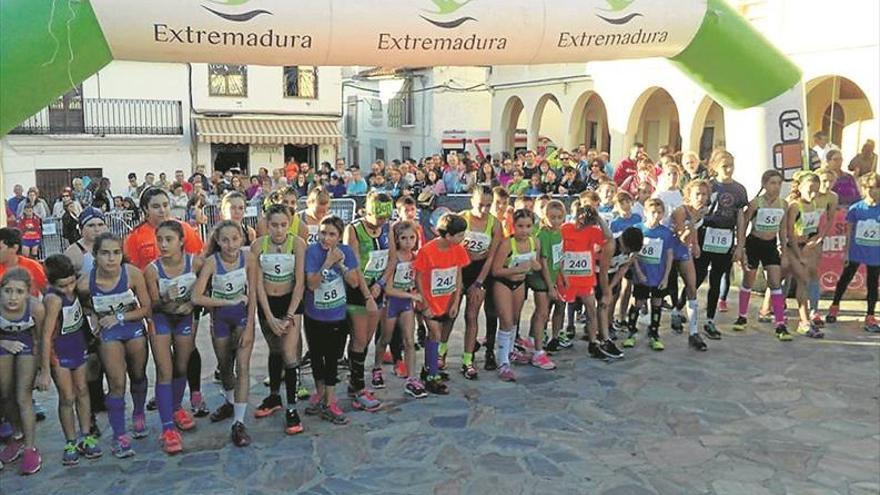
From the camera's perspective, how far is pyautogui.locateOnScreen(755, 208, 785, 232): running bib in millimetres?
8234

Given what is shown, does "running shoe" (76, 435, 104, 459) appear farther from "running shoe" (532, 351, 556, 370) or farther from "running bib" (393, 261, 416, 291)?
"running shoe" (532, 351, 556, 370)

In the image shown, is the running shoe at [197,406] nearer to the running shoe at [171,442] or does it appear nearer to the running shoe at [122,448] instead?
the running shoe at [171,442]

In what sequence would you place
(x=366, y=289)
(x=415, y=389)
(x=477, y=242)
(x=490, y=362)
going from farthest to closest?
(x=490, y=362), (x=477, y=242), (x=415, y=389), (x=366, y=289)

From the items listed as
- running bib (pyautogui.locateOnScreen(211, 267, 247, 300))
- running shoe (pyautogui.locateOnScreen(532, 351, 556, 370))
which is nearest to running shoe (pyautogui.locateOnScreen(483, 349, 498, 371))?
running shoe (pyautogui.locateOnScreen(532, 351, 556, 370))

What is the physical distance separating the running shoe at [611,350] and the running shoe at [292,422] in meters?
3.29

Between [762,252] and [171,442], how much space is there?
6374 millimetres

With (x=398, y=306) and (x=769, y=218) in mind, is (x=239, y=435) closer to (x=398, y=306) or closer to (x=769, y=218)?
(x=398, y=306)

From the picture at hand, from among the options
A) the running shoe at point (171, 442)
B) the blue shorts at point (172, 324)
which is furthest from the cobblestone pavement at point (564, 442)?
the blue shorts at point (172, 324)

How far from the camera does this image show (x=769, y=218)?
8250 mm

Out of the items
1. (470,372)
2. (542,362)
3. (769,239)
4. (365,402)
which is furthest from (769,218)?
(365,402)

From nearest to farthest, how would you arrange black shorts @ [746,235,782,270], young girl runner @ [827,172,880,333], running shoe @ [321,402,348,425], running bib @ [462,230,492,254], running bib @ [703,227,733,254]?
running shoe @ [321,402,348,425] < running bib @ [462,230,492,254] < running bib @ [703,227,733,254] < black shorts @ [746,235,782,270] < young girl runner @ [827,172,880,333]

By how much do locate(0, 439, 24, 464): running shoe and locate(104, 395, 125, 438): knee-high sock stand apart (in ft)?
2.12

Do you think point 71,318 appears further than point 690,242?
No

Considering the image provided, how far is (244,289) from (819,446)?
4403mm
